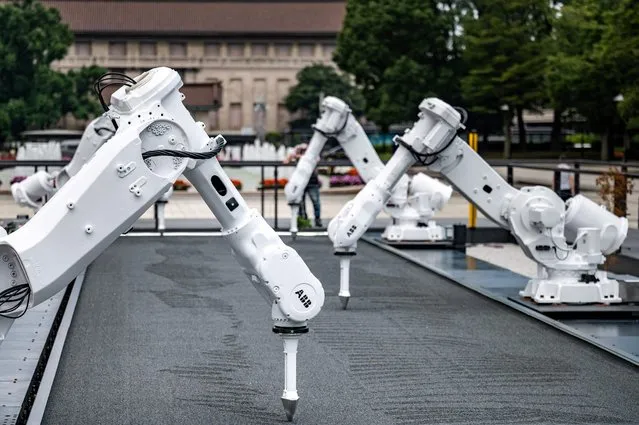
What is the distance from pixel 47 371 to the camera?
→ 11422 millimetres

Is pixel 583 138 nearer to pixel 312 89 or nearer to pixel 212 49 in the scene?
pixel 312 89

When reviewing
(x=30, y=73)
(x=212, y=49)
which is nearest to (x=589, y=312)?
(x=30, y=73)

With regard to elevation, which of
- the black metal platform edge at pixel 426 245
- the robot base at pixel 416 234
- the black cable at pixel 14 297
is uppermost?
the black cable at pixel 14 297

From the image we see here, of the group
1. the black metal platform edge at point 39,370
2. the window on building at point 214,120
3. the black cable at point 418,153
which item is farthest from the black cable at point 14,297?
the window on building at point 214,120

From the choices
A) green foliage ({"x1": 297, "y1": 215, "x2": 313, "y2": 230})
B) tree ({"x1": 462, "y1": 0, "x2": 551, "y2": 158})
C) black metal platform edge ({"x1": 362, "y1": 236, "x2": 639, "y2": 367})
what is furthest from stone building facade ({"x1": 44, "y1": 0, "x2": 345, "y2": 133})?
black metal platform edge ({"x1": 362, "y1": 236, "x2": 639, "y2": 367})

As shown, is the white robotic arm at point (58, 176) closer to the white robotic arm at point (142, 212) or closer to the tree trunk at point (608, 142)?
the white robotic arm at point (142, 212)

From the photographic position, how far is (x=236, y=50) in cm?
13012

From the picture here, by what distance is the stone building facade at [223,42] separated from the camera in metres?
126

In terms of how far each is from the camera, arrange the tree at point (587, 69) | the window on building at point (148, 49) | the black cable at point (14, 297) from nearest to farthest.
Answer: the black cable at point (14, 297) < the tree at point (587, 69) < the window on building at point (148, 49)

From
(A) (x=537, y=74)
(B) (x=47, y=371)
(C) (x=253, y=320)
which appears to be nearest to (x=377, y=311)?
(C) (x=253, y=320)

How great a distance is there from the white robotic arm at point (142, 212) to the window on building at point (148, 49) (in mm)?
118654

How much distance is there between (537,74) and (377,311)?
181 feet

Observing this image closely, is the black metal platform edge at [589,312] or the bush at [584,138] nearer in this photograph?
the black metal platform edge at [589,312]

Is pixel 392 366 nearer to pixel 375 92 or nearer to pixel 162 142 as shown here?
pixel 162 142
